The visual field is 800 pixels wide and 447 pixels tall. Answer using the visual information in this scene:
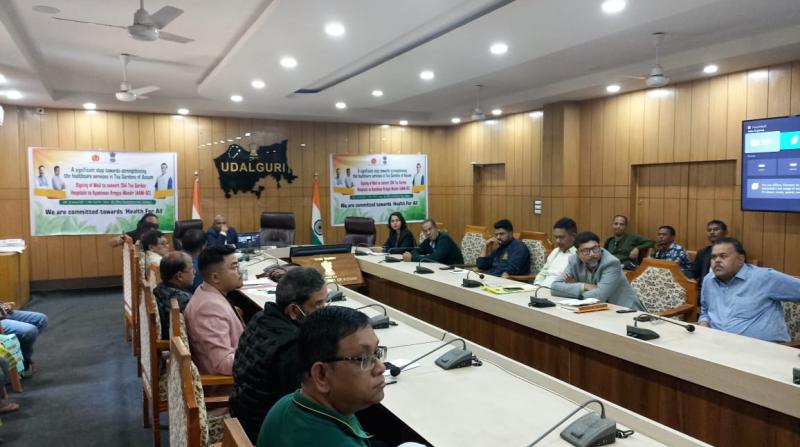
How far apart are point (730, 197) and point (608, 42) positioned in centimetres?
224

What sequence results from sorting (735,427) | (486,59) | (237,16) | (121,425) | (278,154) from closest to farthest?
(735,427) → (121,425) → (237,16) → (486,59) → (278,154)

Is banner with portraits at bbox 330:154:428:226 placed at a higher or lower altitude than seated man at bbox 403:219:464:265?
higher

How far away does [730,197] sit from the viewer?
5.52 meters

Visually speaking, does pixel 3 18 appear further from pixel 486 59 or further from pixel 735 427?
pixel 735 427

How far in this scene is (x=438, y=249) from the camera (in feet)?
18.4

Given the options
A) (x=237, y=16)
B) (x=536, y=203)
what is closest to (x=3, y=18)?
(x=237, y=16)

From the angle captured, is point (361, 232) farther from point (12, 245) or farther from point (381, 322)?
point (381, 322)

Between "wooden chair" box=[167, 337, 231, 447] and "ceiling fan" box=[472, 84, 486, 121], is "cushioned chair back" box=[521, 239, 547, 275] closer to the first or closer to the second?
"ceiling fan" box=[472, 84, 486, 121]

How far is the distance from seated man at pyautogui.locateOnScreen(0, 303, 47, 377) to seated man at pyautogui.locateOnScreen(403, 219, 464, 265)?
324cm

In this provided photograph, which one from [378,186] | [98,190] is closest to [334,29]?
[98,190]

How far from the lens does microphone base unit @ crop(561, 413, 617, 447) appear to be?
150cm

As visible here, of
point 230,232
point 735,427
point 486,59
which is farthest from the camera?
point 230,232

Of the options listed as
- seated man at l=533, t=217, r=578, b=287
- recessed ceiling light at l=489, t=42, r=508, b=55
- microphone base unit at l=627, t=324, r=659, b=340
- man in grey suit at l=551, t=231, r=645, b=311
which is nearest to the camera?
microphone base unit at l=627, t=324, r=659, b=340

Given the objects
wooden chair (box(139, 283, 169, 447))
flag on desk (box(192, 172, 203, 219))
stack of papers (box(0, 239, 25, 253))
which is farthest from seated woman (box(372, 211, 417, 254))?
stack of papers (box(0, 239, 25, 253))
